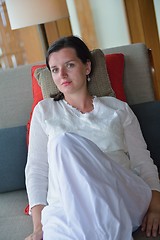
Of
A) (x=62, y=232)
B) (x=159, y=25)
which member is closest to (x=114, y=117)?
(x=62, y=232)

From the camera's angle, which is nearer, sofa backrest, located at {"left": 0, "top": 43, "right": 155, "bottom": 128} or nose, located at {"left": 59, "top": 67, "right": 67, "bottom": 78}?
nose, located at {"left": 59, "top": 67, "right": 67, "bottom": 78}

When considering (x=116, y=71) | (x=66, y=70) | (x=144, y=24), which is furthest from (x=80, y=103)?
(x=144, y=24)

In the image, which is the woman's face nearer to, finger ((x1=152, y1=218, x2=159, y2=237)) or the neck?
the neck

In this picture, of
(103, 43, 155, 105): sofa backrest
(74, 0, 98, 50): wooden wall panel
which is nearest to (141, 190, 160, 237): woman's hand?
(103, 43, 155, 105): sofa backrest

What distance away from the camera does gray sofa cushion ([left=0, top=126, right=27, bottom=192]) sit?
1725 mm

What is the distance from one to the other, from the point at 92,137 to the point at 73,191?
417mm

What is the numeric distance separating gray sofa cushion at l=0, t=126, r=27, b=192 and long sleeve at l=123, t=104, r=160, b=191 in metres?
0.55

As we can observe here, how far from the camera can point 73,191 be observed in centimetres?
106

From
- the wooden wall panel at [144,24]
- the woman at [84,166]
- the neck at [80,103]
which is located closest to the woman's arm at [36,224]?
the woman at [84,166]

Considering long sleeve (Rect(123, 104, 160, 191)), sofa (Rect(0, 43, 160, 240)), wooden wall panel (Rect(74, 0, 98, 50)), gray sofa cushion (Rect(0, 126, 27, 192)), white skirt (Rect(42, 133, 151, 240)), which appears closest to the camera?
white skirt (Rect(42, 133, 151, 240))

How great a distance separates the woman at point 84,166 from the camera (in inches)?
41.1

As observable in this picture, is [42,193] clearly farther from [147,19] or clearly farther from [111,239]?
[147,19]

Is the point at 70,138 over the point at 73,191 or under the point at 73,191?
over

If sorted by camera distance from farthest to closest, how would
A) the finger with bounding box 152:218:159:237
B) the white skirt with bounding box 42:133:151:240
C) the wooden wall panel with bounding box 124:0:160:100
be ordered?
1. the wooden wall panel with bounding box 124:0:160:100
2. the finger with bounding box 152:218:159:237
3. the white skirt with bounding box 42:133:151:240
